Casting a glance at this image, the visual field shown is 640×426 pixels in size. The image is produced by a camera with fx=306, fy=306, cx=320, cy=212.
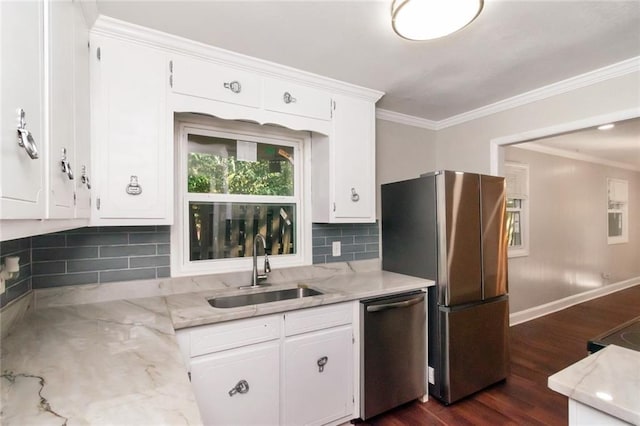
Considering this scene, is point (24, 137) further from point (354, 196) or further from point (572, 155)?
point (572, 155)

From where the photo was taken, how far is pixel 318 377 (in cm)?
187

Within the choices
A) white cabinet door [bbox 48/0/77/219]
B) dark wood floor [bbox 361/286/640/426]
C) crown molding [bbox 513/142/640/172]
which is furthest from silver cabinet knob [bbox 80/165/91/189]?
crown molding [bbox 513/142/640/172]

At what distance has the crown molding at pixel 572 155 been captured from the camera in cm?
409

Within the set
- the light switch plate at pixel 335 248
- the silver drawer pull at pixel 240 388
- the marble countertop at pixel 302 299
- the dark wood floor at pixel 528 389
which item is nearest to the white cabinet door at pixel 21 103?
the marble countertop at pixel 302 299

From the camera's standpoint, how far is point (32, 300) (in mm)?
1597

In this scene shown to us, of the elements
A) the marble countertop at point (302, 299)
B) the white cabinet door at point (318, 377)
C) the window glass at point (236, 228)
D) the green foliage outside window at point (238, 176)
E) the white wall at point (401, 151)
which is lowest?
the white cabinet door at point (318, 377)

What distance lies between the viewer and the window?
2.10 meters

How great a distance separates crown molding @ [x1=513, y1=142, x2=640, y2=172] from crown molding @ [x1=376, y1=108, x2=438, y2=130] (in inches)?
55.3

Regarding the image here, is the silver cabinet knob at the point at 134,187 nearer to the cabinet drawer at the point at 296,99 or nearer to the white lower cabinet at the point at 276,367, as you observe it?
the white lower cabinet at the point at 276,367

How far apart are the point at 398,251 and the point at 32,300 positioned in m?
2.37

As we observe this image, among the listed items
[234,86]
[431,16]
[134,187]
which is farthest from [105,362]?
[431,16]

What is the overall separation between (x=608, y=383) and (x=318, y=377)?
1.41 meters

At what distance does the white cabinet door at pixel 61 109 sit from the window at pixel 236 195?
944 millimetres

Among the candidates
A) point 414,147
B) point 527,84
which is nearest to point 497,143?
point 527,84
